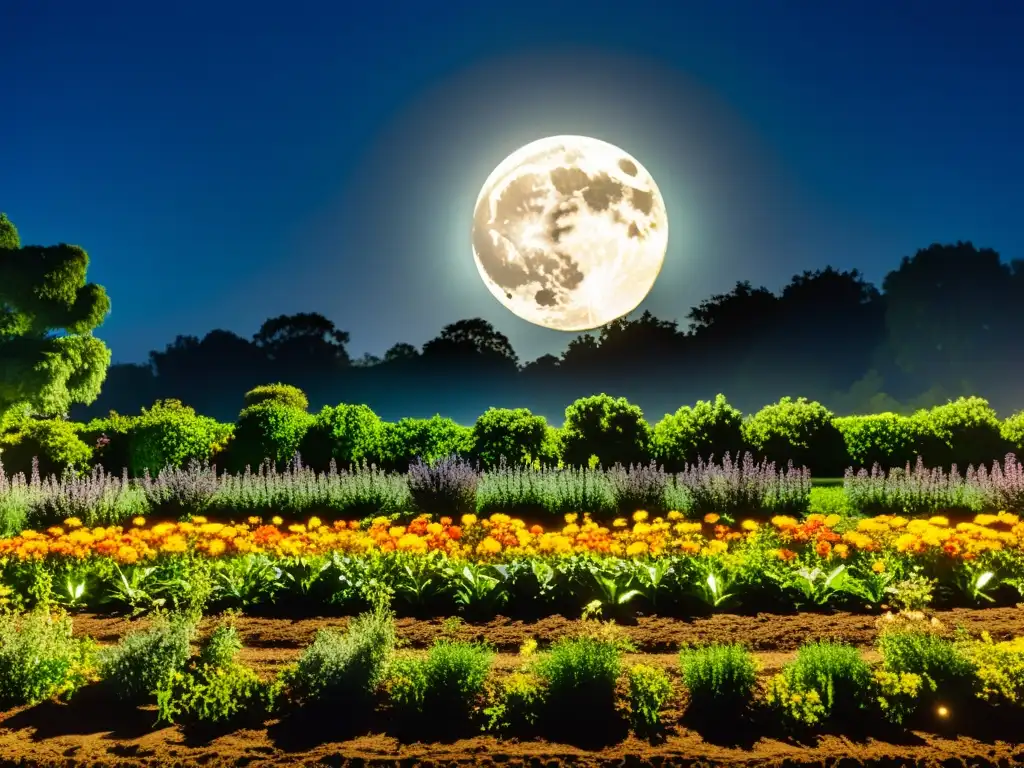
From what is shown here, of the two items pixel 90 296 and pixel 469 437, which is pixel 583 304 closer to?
pixel 469 437

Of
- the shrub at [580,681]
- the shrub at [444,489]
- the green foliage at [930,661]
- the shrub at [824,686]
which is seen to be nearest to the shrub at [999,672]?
the green foliage at [930,661]

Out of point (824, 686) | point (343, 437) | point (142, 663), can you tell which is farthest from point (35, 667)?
point (343, 437)

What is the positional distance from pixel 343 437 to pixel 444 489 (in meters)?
6.19

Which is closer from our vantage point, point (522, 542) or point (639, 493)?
point (522, 542)

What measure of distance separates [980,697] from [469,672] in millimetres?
2845

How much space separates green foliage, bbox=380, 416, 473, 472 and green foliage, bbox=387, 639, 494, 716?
11600mm

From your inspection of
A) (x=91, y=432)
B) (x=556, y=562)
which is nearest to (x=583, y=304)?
(x=556, y=562)

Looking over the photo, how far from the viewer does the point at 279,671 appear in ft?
16.1

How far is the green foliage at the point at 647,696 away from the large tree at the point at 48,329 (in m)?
23.5

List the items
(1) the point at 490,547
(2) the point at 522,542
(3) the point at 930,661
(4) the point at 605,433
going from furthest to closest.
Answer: (4) the point at 605,433, (2) the point at 522,542, (1) the point at 490,547, (3) the point at 930,661

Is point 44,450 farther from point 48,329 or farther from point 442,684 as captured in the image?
point 442,684

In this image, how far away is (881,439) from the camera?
57.5 ft

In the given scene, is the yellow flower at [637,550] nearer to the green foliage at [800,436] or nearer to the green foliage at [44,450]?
the green foliage at [800,436]

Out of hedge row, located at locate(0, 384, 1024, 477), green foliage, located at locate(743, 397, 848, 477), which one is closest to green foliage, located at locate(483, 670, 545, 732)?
hedge row, located at locate(0, 384, 1024, 477)
